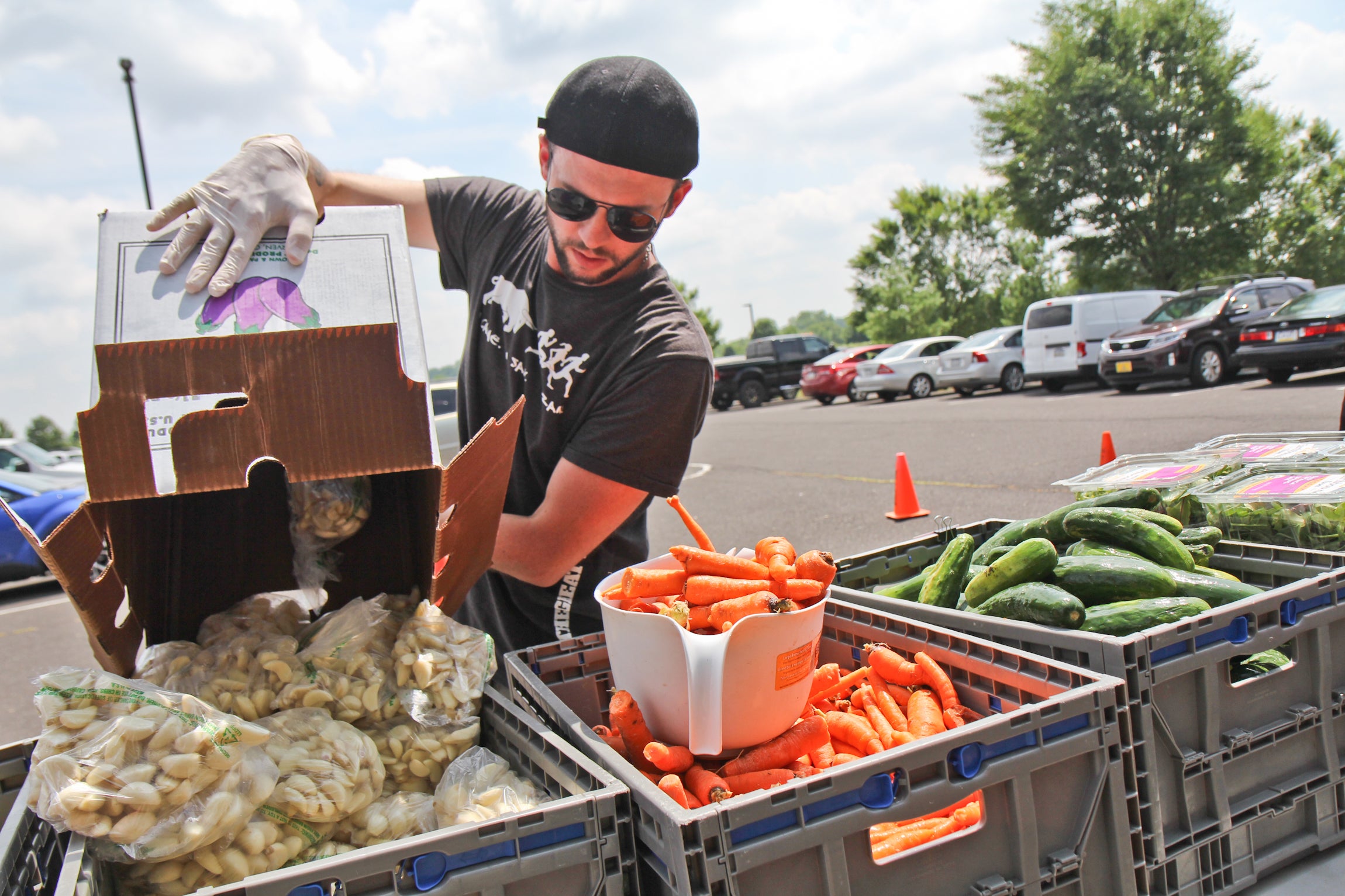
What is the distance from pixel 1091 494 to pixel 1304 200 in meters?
41.6

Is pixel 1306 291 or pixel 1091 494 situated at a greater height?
pixel 1306 291

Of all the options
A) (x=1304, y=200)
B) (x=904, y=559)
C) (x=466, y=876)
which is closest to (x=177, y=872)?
(x=466, y=876)

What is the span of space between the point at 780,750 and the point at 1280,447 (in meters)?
A: 2.71

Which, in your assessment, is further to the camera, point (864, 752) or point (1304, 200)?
point (1304, 200)

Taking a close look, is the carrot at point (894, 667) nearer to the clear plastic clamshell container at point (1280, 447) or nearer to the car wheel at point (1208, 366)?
the clear plastic clamshell container at point (1280, 447)

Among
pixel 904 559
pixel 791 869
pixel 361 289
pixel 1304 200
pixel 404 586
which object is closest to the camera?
pixel 791 869

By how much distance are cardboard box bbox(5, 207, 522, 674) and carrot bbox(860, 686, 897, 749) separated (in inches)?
35.2

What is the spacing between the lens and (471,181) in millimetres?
3078

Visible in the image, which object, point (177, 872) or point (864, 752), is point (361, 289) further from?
point (864, 752)

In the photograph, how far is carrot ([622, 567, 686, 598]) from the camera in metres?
1.73

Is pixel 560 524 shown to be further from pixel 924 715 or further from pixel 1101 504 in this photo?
pixel 1101 504

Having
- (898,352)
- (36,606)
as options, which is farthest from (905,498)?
(898,352)

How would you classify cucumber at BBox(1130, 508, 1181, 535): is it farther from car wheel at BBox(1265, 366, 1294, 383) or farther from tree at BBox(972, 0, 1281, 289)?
tree at BBox(972, 0, 1281, 289)

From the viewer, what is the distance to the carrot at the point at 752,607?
150 cm
